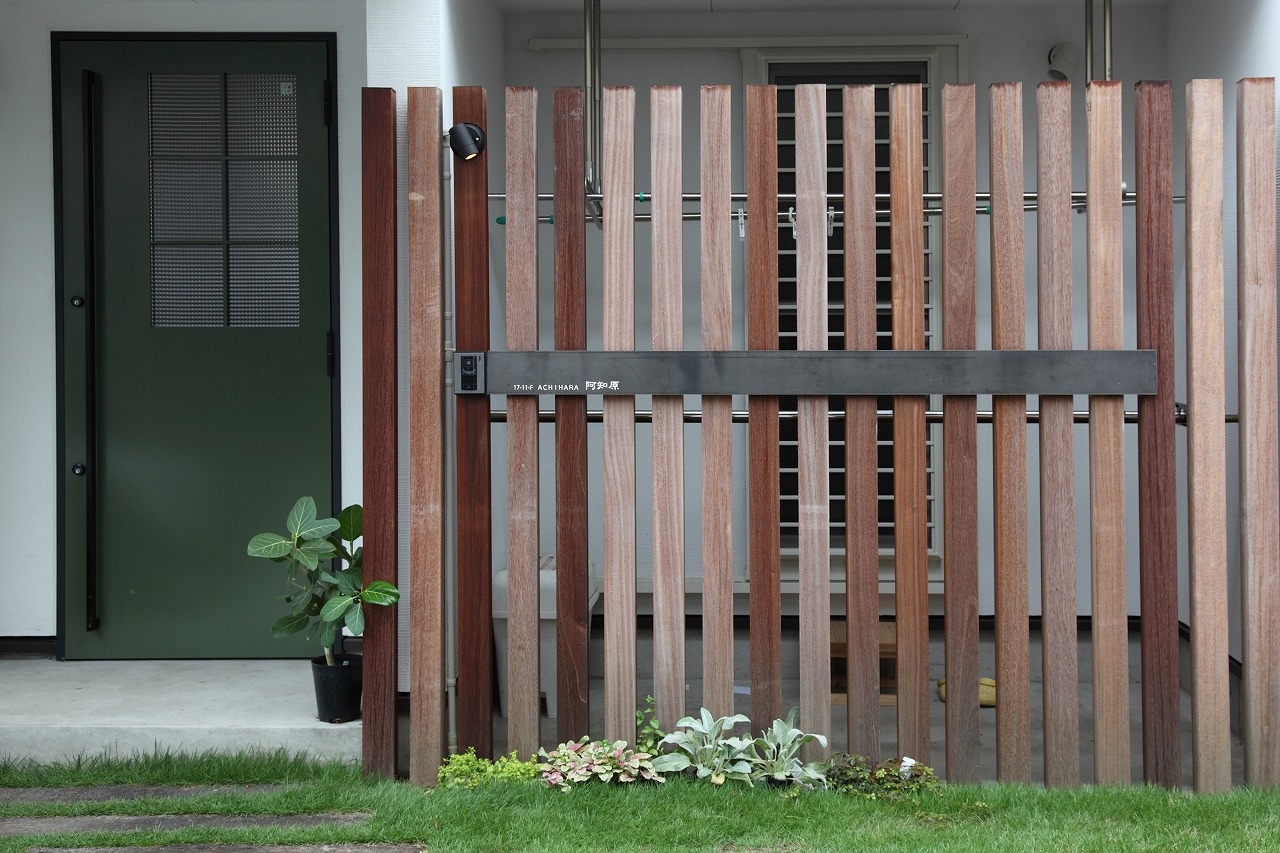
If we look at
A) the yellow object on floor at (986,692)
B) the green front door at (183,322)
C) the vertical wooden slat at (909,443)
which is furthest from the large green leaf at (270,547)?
the yellow object on floor at (986,692)

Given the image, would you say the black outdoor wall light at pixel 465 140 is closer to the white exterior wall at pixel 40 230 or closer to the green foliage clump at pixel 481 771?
the white exterior wall at pixel 40 230

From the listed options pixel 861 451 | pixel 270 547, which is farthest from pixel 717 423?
pixel 270 547

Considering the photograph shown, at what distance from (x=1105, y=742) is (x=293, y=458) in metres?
3.50

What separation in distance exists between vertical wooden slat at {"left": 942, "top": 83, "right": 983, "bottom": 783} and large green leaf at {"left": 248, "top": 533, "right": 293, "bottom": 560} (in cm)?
228

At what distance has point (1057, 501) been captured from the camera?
3.55 m

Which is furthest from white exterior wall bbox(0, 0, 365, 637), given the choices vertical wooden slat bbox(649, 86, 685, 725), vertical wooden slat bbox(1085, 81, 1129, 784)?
vertical wooden slat bbox(1085, 81, 1129, 784)

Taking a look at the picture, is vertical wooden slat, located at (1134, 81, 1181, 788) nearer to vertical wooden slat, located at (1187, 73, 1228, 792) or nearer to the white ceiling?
vertical wooden slat, located at (1187, 73, 1228, 792)

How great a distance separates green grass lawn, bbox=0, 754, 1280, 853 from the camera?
3.05 metres

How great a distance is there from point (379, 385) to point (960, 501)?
6.63 ft

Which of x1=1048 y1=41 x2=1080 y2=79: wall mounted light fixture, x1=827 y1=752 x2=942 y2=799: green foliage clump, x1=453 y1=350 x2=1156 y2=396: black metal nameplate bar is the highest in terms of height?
x1=1048 y1=41 x2=1080 y2=79: wall mounted light fixture

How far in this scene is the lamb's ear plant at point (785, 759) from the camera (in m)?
3.44

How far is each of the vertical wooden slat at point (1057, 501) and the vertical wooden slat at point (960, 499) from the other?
17 cm

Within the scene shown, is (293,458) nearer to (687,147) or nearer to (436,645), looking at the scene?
(436,645)

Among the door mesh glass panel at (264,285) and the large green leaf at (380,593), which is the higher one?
the door mesh glass panel at (264,285)
